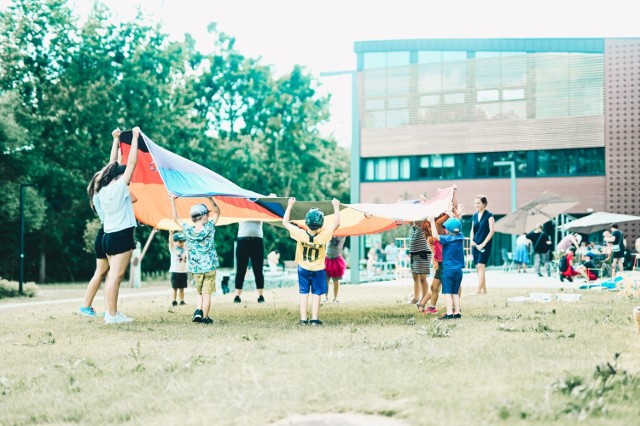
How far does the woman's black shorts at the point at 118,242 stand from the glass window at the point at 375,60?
3566cm

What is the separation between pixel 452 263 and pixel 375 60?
35.3 m

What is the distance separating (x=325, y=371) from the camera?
5.67 m

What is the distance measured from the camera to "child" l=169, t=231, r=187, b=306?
12.7m

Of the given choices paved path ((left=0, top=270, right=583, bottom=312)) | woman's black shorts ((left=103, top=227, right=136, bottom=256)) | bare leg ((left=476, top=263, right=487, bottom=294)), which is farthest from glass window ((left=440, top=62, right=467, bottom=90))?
woman's black shorts ((left=103, top=227, right=136, bottom=256))

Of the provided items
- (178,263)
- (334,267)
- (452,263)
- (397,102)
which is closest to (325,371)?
(452,263)

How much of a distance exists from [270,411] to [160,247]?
33.4 meters

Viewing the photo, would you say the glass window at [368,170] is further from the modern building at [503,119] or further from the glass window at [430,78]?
the glass window at [430,78]

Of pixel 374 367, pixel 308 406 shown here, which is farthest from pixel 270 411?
pixel 374 367

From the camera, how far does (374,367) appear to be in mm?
5801

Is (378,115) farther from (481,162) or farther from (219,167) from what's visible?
(219,167)

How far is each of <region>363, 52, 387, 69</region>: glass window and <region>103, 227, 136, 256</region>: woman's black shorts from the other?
35.7 meters

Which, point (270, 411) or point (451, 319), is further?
point (451, 319)

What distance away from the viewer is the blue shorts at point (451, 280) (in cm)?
952

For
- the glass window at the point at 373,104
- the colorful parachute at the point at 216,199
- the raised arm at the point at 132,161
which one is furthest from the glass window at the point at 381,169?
the raised arm at the point at 132,161
